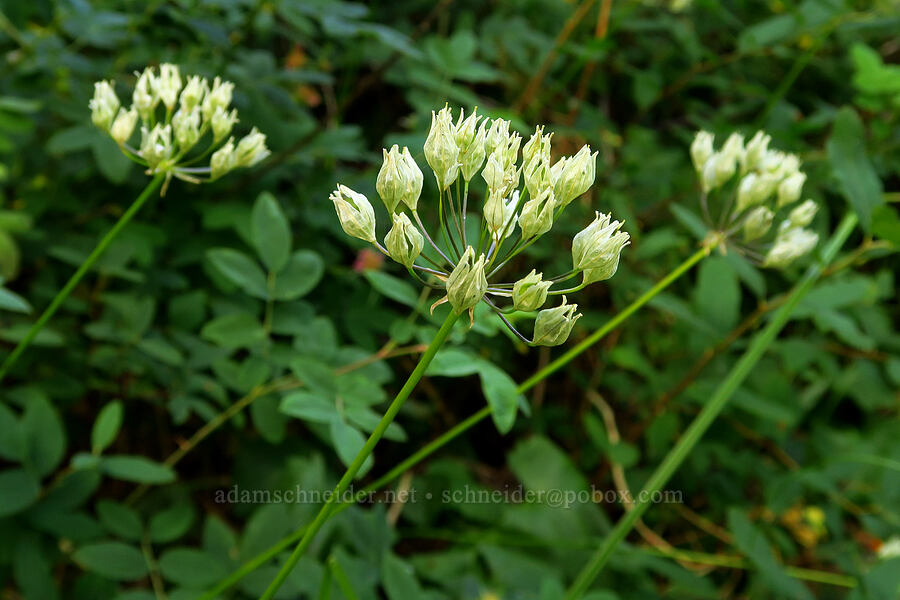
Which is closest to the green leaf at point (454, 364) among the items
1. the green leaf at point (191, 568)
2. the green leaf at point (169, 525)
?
the green leaf at point (191, 568)

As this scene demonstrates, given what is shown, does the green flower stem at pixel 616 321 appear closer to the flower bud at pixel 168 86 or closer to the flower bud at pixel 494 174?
the flower bud at pixel 494 174

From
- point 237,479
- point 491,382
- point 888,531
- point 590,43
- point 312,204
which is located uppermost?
point 590,43

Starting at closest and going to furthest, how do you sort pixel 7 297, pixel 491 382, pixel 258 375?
pixel 7 297
pixel 491 382
pixel 258 375

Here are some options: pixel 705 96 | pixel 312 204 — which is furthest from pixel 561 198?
pixel 705 96

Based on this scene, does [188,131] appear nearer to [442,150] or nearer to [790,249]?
[442,150]

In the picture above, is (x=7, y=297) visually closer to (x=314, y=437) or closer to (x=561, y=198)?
(x=561, y=198)

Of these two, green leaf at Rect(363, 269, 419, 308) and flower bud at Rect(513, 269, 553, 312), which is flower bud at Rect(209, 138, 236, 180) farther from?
flower bud at Rect(513, 269, 553, 312)

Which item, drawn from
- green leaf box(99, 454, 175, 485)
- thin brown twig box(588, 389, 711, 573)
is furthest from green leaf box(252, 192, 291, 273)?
thin brown twig box(588, 389, 711, 573)
